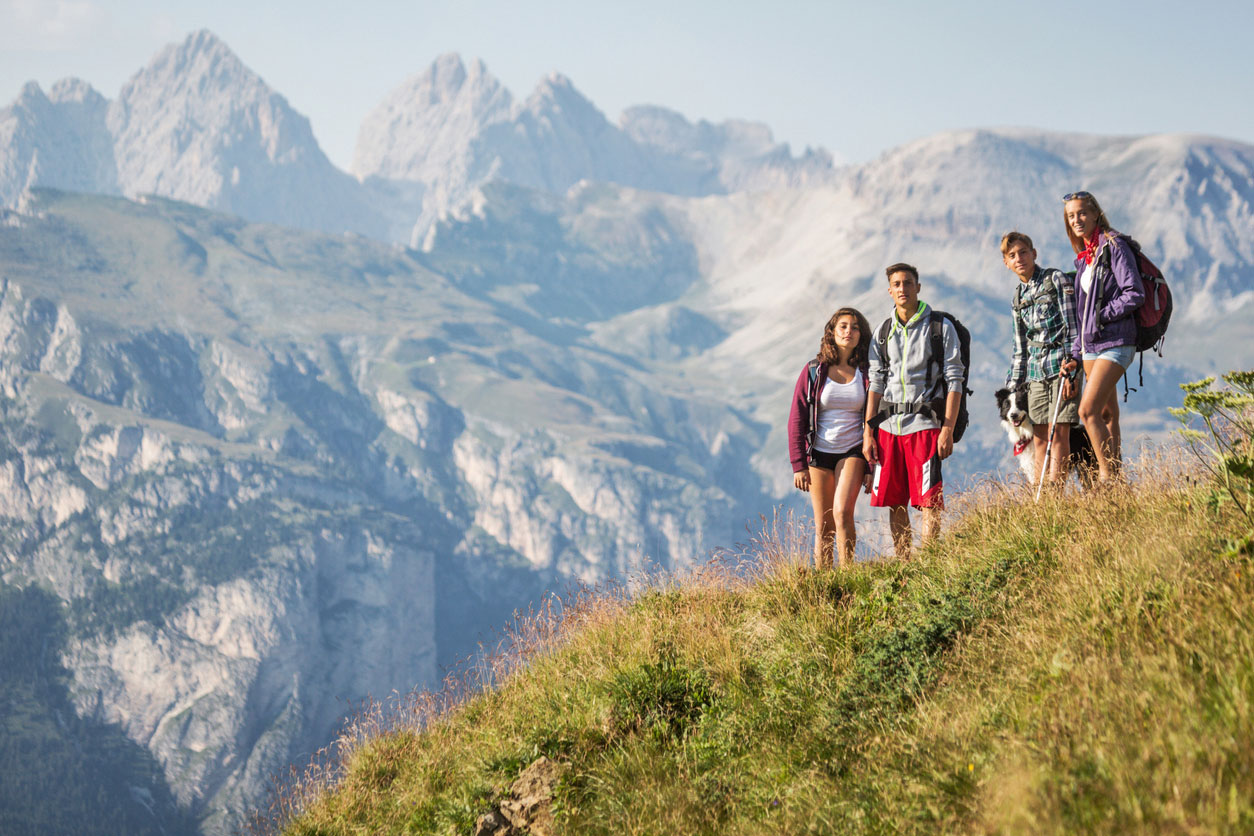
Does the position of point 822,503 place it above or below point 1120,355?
below

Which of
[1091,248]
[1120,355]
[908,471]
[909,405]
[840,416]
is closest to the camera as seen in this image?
[1120,355]

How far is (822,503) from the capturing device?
26.0 feet

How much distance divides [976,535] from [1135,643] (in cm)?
233

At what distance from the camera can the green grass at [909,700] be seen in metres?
3.57

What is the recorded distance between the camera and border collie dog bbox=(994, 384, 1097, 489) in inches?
307

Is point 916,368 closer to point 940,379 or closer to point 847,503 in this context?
point 940,379

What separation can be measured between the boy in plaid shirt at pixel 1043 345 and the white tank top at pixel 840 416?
1.49 metres

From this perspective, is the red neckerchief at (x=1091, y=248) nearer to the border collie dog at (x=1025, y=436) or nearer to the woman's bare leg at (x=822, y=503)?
the border collie dog at (x=1025, y=436)

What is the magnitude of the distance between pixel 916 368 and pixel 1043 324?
1306 mm

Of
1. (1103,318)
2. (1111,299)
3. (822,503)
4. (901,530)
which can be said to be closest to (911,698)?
(901,530)

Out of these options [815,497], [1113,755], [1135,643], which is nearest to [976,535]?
[815,497]

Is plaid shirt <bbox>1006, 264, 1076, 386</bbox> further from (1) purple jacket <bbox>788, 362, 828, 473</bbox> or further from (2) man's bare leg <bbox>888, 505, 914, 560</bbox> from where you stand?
(1) purple jacket <bbox>788, 362, 828, 473</bbox>

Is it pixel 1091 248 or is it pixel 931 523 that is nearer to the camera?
pixel 931 523

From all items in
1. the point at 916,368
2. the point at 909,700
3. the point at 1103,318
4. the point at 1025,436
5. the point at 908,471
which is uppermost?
the point at 1103,318
